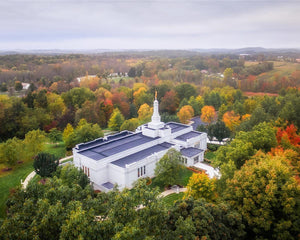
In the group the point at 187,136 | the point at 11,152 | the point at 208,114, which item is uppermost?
the point at 208,114

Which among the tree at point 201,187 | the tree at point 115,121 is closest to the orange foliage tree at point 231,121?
the tree at point 115,121

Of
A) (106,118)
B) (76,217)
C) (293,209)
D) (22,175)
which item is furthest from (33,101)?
(293,209)

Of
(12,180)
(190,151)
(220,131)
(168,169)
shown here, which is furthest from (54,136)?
(220,131)

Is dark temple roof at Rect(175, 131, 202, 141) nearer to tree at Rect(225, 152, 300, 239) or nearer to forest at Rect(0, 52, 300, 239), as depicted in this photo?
forest at Rect(0, 52, 300, 239)

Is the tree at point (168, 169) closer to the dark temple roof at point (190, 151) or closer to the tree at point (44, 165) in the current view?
the dark temple roof at point (190, 151)

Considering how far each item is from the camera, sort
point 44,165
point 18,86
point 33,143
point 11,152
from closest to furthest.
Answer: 1. point 44,165
2. point 11,152
3. point 33,143
4. point 18,86

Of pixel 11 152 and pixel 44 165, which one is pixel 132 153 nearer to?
pixel 44 165

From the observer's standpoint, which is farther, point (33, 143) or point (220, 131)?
point (220, 131)
